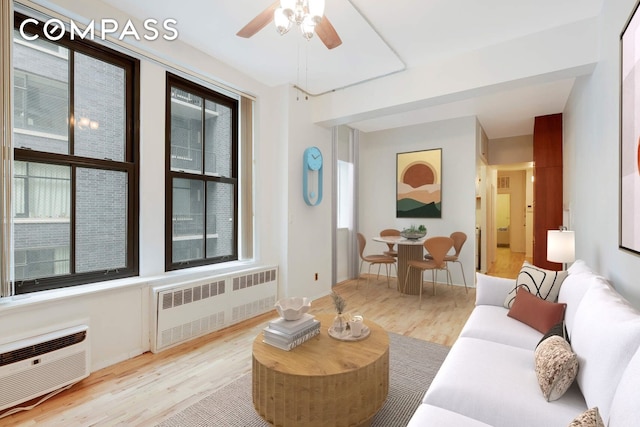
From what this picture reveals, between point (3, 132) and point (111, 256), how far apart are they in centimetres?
117

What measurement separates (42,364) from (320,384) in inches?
74.6

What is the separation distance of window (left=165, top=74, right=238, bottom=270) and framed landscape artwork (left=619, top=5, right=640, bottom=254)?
3.45 meters

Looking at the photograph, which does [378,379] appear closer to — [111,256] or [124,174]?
[111,256]

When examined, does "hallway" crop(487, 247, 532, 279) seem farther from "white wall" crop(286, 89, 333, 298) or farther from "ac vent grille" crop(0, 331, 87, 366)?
→ "ac vent grille" crop(0, 331, 87, 366)

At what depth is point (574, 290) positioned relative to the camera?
72.7 inches

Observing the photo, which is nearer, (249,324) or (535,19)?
(535,19)

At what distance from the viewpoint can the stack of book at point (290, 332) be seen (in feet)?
5.81

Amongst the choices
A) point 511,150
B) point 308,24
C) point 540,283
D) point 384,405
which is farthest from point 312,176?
point 511,150

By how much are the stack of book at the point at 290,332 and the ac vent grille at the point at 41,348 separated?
1.42m

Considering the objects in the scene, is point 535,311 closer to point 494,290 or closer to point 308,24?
point 494,290

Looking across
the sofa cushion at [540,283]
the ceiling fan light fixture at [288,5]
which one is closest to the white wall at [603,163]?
the sofa cushion at [540,283]

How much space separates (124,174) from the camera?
2680 millimetres

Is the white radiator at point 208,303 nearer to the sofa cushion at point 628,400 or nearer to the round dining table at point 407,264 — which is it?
the round dining table at point 407,264

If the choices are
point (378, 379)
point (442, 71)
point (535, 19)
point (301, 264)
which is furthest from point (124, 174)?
point (535, 19)
